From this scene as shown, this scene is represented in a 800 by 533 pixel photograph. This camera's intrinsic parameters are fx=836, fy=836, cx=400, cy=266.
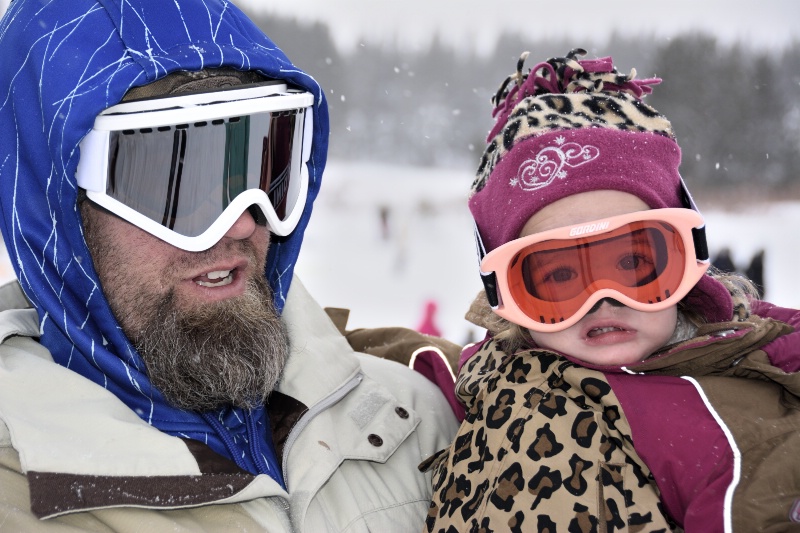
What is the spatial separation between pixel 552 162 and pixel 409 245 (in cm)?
839

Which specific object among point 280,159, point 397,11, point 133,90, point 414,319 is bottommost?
point 414,319

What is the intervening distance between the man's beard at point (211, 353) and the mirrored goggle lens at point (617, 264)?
71 centimetres

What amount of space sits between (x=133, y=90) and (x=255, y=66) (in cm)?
30

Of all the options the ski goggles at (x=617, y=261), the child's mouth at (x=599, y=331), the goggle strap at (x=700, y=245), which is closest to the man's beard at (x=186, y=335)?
the ski goggles at (x=617, y=261)

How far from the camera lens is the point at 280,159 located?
2.13 m

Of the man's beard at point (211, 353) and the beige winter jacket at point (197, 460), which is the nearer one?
the beige winter jacket at point (197, 460)

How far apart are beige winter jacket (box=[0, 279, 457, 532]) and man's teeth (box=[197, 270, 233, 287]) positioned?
0.94 feet

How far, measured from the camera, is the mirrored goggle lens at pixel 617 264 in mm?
1960

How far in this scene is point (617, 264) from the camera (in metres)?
1.98

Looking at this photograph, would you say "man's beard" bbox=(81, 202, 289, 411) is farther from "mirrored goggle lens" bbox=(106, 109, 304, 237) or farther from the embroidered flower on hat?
the embroidered flower on hat

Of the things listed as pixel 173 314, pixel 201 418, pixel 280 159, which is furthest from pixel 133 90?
pixel 201 418

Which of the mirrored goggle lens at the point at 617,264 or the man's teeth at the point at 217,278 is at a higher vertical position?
the mirrored goggle lens at the point at 617,264

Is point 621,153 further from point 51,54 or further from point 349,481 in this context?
point 51,54

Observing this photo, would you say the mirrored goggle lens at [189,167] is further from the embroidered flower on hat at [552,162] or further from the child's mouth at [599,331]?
the child's mouth at [599,331]
